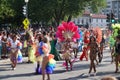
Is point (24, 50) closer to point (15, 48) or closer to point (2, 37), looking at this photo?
point (2, 37)

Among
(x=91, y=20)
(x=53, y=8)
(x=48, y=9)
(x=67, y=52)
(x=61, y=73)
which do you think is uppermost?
(x=53, y=8)

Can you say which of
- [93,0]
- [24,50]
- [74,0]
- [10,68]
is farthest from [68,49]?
[93,0]

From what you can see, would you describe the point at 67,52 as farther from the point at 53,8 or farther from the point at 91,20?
the point at 91,20

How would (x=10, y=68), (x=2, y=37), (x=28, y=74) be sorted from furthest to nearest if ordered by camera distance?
(x=2, y=37), (x=10, y=68), (x=28, y=74)

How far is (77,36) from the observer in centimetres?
1688

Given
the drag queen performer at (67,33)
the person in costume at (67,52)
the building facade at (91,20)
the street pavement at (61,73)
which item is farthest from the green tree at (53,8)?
the building facade at (91,20)

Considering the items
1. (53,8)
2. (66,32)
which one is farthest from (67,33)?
(53,8)

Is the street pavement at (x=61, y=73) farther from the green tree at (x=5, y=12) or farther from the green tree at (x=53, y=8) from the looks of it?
the green tree at (x=53, y=8)

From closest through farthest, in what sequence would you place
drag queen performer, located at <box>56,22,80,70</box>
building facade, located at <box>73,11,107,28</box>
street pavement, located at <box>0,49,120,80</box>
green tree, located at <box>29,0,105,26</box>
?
street pavement, located at <box>0,49,120,80</box>
drag queen performer, located at <box>56,22,80,70</box>
green tree, located at <box>29,0,105,26</box>
building facade, located at <box>73,11,107,28</box>

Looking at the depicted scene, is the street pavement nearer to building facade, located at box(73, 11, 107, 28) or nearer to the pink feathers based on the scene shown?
the pink feathers

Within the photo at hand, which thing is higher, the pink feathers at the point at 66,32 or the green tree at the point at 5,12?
the green tree at the point at 5,12

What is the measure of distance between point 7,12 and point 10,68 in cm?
3780

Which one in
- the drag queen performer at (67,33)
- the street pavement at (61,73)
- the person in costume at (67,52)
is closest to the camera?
the street pavement at (61,73)

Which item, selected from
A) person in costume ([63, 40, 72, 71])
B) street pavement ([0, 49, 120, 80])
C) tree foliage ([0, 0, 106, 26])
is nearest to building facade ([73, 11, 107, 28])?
tree foliage ([0, 0, 106, 26])
